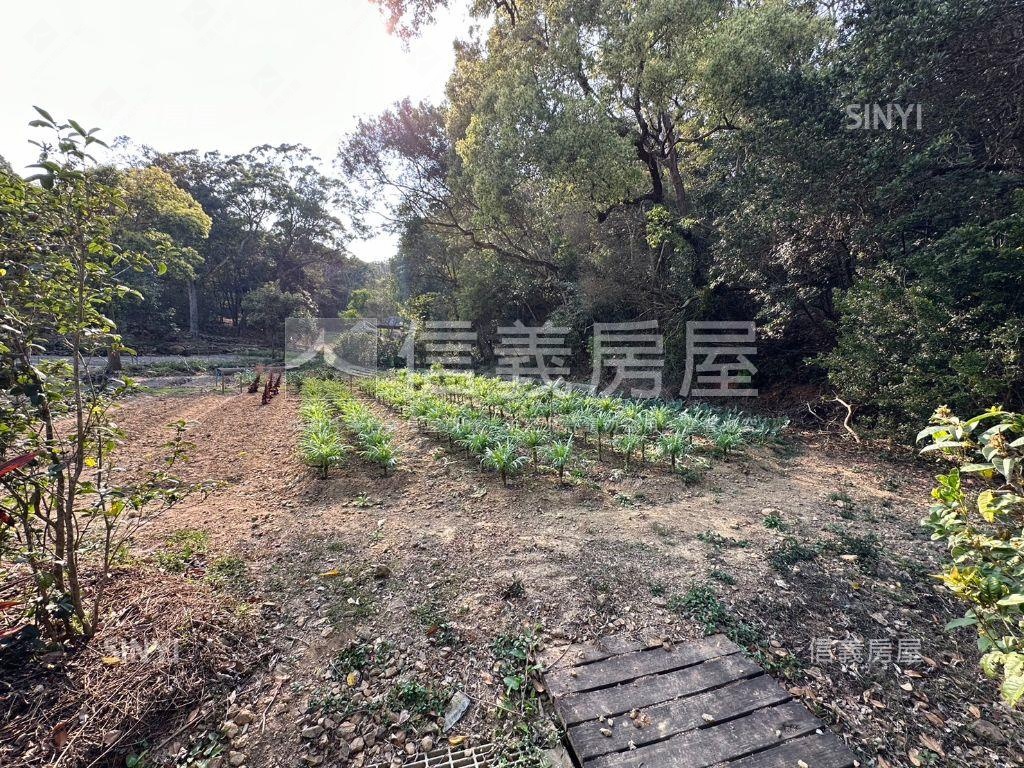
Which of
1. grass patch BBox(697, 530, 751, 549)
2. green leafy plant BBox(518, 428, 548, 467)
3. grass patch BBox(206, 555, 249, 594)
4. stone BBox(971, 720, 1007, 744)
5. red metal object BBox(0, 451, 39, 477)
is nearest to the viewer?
red metal object BBox(0, 451, 39, 477)

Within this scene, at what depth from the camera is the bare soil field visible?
1.64m

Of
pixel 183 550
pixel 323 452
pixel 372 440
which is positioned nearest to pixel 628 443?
pixel 372 440

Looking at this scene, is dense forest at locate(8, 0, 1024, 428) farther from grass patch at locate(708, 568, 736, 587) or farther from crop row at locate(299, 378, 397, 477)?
grass patch at locate(708, 568, 736, 587)

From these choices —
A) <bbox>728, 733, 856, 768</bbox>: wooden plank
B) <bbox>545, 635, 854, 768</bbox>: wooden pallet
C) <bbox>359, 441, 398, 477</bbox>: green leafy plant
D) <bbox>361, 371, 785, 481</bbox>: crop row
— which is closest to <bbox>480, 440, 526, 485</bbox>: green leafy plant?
<bbox>361, 371, 785, 481</bbox>: crop row

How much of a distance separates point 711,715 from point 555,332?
423 inches

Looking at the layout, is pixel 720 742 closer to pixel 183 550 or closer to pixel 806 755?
pixel 806 755

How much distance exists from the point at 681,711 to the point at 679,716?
27mm

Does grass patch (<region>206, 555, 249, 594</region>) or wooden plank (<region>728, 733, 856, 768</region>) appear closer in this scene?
wooden plank (<region>728, 733, 856, 768</region>)

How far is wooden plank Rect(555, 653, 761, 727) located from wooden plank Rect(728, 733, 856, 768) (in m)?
0.28

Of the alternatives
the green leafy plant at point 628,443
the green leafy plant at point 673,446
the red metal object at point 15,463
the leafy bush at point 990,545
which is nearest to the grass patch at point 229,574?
the red metal object at point 15,463

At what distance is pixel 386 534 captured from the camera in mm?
3074

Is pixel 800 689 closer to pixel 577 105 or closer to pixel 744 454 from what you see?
pixel 744 454

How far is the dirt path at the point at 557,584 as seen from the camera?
5.50ft

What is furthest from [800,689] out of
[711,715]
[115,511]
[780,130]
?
[780,130]
